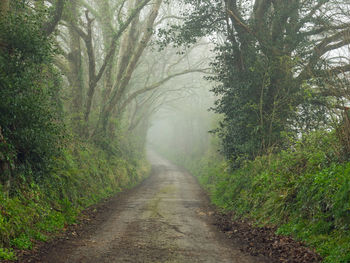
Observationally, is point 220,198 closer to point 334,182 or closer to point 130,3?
point 334,182

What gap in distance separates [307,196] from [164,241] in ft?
10.3

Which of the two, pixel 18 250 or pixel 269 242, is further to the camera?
pixel 269 242

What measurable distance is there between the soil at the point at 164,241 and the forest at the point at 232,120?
0.30m

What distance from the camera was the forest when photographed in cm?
673

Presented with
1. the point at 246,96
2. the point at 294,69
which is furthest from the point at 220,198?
the point at 294,69

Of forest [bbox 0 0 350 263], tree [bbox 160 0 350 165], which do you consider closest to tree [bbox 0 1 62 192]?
forest [bbox 0 0 350 263]

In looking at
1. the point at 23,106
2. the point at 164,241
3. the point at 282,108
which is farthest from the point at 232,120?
the point at 23,106

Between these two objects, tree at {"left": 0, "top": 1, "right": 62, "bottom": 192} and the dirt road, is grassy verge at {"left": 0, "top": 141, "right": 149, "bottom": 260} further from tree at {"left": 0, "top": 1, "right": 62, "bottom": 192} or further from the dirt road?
the dirt road

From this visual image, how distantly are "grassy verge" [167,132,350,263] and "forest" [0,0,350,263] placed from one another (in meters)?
0.03

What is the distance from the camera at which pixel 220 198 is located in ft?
40.9

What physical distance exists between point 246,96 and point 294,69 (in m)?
2.06

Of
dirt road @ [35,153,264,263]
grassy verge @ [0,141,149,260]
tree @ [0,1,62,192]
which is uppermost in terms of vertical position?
tree @ [0,1,62,192]

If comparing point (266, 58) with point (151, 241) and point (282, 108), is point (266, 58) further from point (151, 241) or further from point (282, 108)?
point (151, 241)

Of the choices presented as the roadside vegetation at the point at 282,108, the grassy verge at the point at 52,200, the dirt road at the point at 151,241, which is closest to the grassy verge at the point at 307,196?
the roadside vegetation at the point at 282,108
